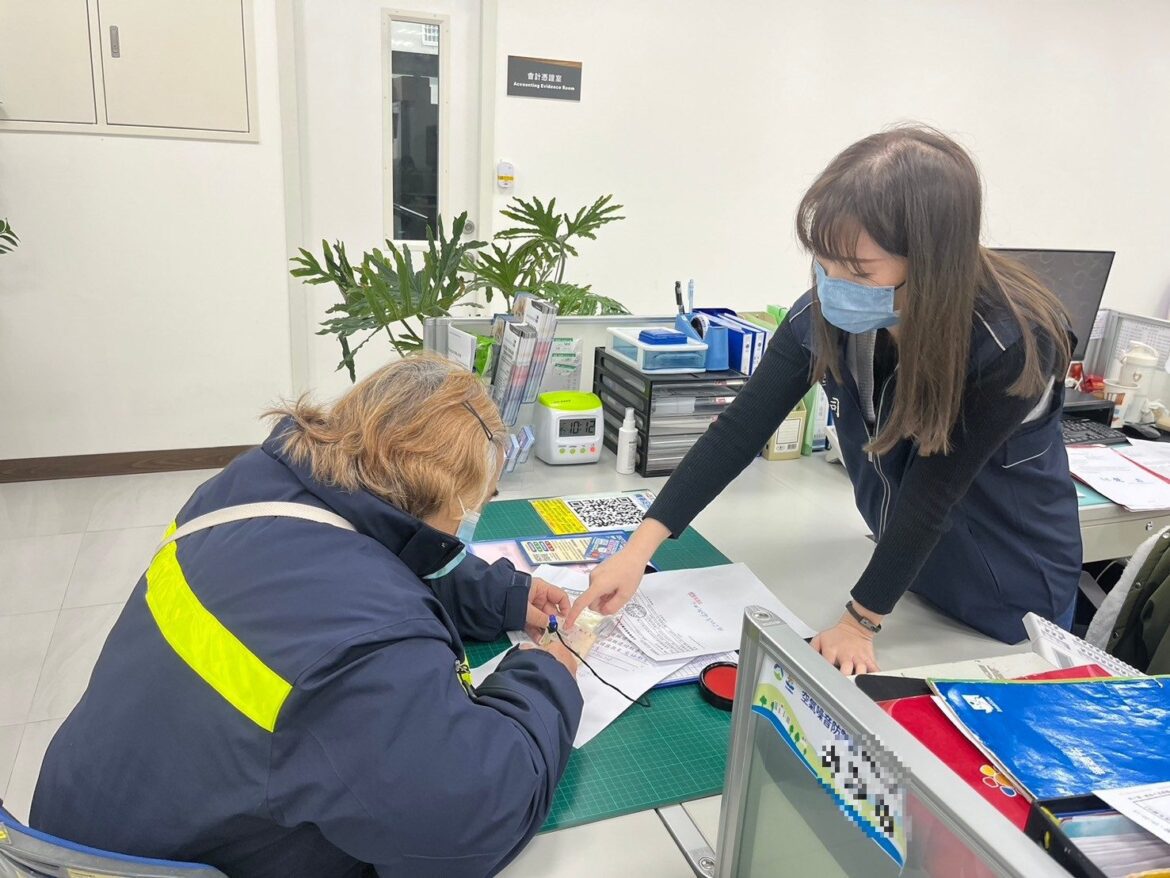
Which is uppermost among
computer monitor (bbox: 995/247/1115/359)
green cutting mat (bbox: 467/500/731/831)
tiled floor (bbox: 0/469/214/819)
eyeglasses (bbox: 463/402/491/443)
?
computer monitor (bbox: 995/247/1115/359)

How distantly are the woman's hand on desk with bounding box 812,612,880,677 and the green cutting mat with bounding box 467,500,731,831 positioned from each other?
18 centimetres

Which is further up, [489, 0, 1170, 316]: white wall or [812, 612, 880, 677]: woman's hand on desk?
[489, 0, 1170, 316]: white wall

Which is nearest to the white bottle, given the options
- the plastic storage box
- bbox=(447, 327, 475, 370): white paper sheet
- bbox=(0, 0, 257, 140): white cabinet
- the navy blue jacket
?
the plastic storage box

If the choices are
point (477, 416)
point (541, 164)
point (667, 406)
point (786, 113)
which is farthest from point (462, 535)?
point (786, 113)

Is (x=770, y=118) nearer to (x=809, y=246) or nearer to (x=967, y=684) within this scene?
(x=809, y=246)

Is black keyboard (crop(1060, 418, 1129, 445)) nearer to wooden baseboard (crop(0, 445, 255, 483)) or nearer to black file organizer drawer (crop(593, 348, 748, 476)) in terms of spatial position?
black file organizer drawer (crop(593, 348, 748, 476))

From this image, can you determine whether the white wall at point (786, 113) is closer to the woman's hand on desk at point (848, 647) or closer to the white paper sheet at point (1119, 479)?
the white paper sheet at point (1119, 479)

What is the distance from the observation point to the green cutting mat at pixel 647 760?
0.96 metres

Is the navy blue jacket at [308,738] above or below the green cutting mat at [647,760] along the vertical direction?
above

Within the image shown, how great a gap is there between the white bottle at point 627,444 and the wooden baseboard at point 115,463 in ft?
8.03

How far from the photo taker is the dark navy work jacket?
4.36 ft

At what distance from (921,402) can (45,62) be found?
11.4 ft

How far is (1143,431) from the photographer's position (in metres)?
2.60

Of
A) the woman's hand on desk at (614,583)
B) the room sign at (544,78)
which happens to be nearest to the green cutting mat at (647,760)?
the woman's hand on desk at (614,583)
